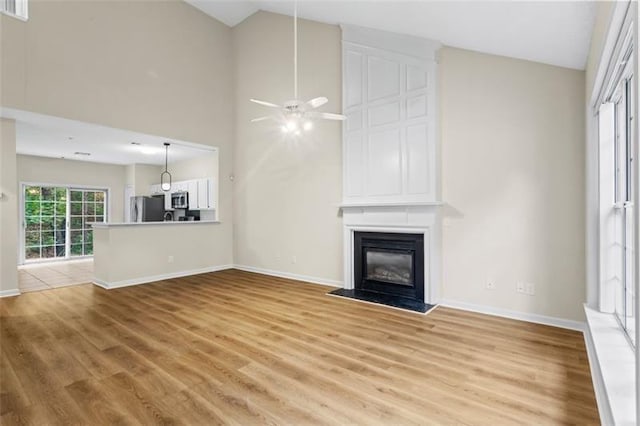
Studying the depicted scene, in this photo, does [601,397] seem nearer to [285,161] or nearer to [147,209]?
[285,161]

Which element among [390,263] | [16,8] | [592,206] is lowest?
[390,263]

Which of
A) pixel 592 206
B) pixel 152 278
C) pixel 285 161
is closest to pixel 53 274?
pixel 152 278

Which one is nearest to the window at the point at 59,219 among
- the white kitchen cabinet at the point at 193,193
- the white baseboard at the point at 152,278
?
the white kitchen cabinet at the point at 193,193

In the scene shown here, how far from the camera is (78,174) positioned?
8.63 metres

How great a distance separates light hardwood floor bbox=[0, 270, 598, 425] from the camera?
1.98 metres

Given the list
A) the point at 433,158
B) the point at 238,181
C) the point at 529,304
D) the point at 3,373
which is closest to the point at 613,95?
the point at 433,158

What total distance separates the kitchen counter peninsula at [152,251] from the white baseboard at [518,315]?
461cm

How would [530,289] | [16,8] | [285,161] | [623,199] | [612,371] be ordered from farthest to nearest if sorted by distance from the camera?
[285,161] < [16,8] < [530,289] < [623,199] < [612,371]

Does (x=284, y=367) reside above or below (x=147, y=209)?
below

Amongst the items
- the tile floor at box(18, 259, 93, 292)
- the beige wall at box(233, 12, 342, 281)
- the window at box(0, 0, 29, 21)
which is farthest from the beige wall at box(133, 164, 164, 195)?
the window at box(0, 0, 29, 21)

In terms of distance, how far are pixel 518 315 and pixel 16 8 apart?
7424mm

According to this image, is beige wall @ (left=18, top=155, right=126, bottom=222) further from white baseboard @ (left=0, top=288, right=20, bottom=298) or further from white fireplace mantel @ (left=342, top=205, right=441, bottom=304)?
white fireplace mantel @ (left=342, top=205, right=441, bottom=304)

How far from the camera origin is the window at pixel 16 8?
4.16m

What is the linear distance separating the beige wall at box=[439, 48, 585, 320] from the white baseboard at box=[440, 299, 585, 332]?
2.0 inches
